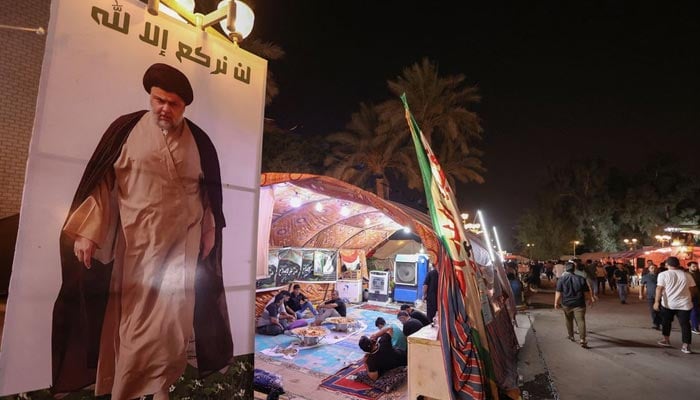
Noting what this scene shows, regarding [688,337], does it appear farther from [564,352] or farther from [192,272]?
[192,272]

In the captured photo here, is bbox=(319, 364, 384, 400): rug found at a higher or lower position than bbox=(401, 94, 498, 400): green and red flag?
lower

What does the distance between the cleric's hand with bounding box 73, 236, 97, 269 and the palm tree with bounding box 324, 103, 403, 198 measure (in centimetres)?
1874

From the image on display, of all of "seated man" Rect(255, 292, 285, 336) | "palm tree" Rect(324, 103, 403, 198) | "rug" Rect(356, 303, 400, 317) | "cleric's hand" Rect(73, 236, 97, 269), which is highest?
"palm tree" Rect(324, 103, 403, 198)

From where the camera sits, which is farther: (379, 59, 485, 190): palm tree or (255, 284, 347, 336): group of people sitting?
(379, 59, 485, 190): palm tree

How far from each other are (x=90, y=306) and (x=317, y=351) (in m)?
7.38

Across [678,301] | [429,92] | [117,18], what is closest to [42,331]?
[117,18]

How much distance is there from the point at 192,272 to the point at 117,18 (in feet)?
5.55

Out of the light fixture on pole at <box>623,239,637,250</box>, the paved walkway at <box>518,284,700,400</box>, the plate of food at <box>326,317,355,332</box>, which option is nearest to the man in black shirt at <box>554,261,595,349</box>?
the paved walkway at <box>518,284,700,400</box>

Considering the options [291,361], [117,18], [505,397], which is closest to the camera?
[117,18]

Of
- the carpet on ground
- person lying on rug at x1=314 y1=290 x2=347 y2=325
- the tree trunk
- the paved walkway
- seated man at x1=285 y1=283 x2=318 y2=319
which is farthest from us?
the tree trunk

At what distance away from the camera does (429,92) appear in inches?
818

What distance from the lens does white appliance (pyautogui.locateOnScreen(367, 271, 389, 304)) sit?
1717 cm

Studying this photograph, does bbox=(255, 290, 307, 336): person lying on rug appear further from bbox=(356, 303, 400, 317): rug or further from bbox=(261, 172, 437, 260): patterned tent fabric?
bbox=(356, 303, 400, 317): rug

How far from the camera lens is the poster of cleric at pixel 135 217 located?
1.97 m
